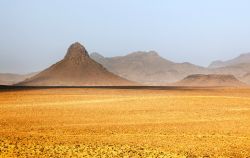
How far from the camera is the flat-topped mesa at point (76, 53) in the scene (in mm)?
122625

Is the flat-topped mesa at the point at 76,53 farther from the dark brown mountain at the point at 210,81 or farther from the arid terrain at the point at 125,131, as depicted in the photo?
the arid terrain at the point at 125,131

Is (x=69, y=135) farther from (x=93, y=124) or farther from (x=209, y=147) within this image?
(x=209, y=147)

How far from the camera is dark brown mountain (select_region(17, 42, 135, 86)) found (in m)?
110

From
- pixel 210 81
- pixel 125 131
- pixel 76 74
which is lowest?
pixel 125 131

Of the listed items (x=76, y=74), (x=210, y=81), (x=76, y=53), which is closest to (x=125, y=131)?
(x=76, y=74)

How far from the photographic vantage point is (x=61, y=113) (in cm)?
2919

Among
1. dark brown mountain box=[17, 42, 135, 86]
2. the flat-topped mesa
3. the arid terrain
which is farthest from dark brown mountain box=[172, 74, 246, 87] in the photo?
the arid terrain

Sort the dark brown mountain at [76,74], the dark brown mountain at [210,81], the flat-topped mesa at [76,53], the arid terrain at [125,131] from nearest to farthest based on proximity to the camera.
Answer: the arid terrain at [125,131] < the dark brown mountain at [76,74] < the dark brown mountain at [210,81] < the flat-topped mesa at [76,53]

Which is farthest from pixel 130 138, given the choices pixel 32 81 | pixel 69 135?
pixel 32 81

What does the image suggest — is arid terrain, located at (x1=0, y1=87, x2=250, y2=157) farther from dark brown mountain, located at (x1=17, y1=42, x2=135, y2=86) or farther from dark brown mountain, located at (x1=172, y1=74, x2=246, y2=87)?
dark brown mountain, located at (x1=172, y1=74, x2=246, y2=87)

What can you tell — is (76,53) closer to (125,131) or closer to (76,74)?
(76,74)

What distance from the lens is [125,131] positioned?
20609 mm

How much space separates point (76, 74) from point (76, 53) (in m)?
10.0

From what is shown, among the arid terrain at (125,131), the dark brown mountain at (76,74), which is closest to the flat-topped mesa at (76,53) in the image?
the dark brown mountain at (76,74)
